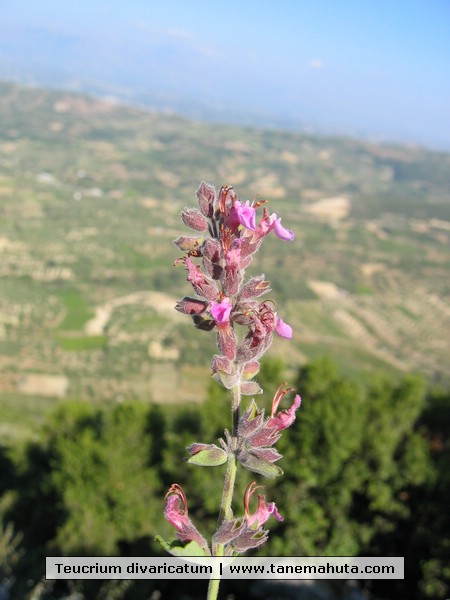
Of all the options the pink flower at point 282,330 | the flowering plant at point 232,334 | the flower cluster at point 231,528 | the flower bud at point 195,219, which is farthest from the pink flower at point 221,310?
the flower cluster at point 231,528

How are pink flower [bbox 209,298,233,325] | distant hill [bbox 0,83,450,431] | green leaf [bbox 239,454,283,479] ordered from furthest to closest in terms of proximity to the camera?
distant hill [bbox 0,83,450,431] < green leaf [bbox 239,454,283,479] < pink flower [bbox 209,298,233,325]

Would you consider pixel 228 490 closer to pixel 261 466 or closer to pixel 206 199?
pixel 261 466

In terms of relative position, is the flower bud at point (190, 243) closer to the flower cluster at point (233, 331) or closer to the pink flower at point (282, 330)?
the flower cluster at point (233, 331)

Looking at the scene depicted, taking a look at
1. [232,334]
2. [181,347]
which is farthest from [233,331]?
[181,347]

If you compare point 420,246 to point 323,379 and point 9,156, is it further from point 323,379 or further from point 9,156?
point 9,156

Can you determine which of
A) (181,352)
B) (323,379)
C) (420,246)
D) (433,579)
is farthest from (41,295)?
(420,246)

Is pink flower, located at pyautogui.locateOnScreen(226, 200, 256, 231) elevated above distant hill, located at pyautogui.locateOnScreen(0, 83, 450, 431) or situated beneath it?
elevated above

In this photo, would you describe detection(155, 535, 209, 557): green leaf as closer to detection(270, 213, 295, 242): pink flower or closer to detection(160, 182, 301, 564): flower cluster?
detection(160, 182, 301, 564): flower cluster

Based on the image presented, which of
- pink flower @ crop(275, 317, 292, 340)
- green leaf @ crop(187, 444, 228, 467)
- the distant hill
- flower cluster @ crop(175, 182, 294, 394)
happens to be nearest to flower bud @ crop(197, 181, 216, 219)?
flower cluster @ crop(175, 182, 294, 394)
